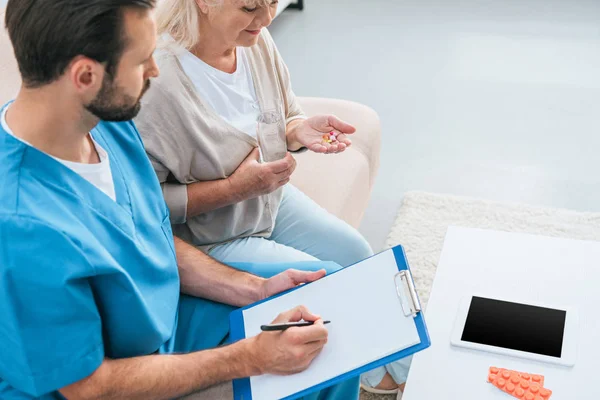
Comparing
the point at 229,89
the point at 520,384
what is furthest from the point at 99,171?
the point at 520,384

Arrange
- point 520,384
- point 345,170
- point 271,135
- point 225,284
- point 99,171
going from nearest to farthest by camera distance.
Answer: point 99,171
point 520,384
point 225,284
point 271,135
point 345,170

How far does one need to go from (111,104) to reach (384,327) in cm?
54

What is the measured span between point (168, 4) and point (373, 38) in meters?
2.21

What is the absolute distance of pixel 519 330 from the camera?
4.37 ft

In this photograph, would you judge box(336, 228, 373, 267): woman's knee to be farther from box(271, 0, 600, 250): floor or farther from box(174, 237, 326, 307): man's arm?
box(271, 0, 600, 250): floor

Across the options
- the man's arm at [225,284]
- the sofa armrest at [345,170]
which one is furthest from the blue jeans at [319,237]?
the man's arm at [225,284]

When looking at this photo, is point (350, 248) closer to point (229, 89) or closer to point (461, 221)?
point (229, 89)

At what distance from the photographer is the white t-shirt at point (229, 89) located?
55.3 inches

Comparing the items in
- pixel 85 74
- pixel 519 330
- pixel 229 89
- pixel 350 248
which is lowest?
pixel 350 248

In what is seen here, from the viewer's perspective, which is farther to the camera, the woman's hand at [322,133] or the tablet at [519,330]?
the woman's hand at [322,133]

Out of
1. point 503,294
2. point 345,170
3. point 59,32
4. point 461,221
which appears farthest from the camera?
point 461,221

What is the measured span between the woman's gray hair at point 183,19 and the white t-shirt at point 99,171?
13.7 inches

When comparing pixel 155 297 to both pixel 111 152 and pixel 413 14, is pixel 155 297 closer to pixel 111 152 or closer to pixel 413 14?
pixel 111 152

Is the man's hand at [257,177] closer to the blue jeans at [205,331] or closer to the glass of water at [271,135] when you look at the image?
the glass of water at [271,135]
